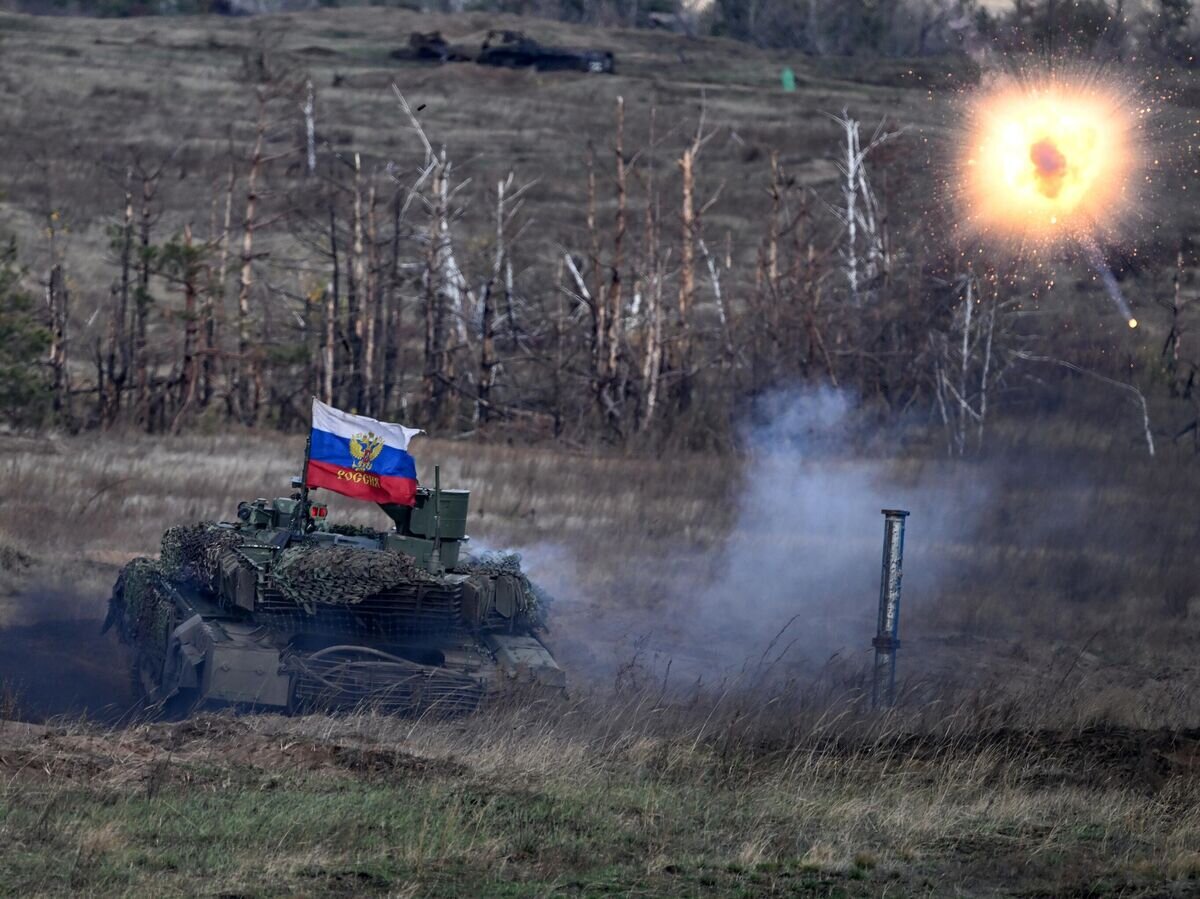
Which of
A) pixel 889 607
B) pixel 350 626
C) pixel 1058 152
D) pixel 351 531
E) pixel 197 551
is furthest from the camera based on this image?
pixel 1058 152

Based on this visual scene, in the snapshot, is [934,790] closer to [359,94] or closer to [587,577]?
[587,577]

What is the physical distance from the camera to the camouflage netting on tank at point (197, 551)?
13.5 metres

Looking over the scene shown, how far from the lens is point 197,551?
1400cm

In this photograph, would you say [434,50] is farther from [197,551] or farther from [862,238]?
[197,551]

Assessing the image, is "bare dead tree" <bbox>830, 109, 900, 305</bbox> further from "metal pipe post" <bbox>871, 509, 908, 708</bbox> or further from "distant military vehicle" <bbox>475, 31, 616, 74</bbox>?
"distant military vehicle" <bbox>475, 31, 616, 74</bbox>

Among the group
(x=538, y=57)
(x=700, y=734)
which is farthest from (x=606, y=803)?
(x=538, y=57)

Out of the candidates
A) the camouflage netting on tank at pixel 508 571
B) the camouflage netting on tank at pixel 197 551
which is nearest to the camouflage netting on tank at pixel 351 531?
the camouflage netting on tank at pixel 508 571

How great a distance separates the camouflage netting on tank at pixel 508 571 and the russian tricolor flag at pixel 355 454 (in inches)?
37.6

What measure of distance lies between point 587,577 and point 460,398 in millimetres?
15549

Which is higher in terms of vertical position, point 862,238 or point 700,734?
point 862,238

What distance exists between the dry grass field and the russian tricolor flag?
2.29 meters

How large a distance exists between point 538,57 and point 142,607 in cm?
5408

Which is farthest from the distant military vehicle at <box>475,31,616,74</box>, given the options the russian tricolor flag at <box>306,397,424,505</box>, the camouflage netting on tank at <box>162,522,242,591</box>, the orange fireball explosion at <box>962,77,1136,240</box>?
the russian tricolor flag at <box>306,397,424,505</box>

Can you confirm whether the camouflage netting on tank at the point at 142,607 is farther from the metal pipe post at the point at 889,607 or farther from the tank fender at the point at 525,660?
the metal pipe post at the point at 889,607
